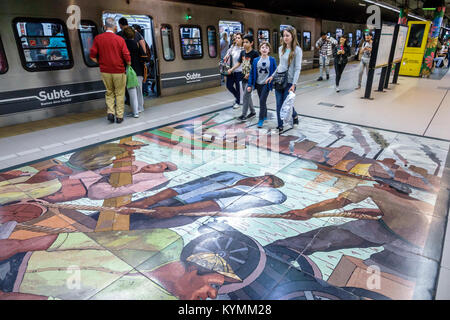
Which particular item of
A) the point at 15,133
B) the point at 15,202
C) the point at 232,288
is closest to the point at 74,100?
the point at 15,133

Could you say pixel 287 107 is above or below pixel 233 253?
above

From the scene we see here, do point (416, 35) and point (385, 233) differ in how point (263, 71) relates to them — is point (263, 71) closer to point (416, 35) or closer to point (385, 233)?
point (385, 233)

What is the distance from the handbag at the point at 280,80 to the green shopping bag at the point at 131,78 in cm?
305

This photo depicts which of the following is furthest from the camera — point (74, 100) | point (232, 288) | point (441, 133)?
point (74, 100)

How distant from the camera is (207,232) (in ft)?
Result: 8.92

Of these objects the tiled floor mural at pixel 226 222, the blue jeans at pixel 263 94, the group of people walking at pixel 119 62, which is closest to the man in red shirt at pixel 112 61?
the group of people walking at pixel 119 62

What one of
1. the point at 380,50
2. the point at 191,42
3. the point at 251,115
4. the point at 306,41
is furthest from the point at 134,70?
the point at 306,41

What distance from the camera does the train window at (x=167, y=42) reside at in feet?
27.0

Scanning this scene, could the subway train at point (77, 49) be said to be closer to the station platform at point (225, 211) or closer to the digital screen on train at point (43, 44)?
the digital screen on train at point (43, 44)

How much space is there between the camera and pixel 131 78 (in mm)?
6137

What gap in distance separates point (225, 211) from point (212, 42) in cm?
811

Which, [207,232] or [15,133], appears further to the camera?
[15,133]
